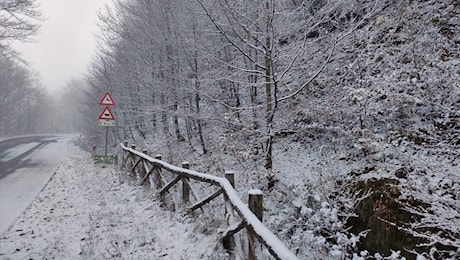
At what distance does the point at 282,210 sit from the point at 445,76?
4.34m

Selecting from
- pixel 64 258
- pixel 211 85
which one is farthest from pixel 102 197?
pixel 211 85

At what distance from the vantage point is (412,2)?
9938 mm

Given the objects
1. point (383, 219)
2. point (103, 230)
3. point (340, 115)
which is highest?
point (340, 115)

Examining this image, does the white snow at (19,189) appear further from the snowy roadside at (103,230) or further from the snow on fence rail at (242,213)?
the snow on fence rail at (242,213)

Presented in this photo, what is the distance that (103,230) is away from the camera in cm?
626

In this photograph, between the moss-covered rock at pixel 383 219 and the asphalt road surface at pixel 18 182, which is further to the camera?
the asphalt road surface at pixel 18 182

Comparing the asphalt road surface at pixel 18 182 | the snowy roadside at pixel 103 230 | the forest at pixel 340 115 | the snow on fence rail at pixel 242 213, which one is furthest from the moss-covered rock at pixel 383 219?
the asphalt road surface at pixel 18 182

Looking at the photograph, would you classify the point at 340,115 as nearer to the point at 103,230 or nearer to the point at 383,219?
the point at 383,219

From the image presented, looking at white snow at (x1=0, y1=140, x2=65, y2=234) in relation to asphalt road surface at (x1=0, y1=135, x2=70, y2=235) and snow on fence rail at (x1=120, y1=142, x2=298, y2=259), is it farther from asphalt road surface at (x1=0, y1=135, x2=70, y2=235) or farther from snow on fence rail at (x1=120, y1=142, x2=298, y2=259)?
snow on fence rail at (x1=120, y1=142, x2=298, y2=259)

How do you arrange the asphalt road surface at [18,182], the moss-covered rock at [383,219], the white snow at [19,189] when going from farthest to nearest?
the asphalt road surface at [18,182] < the white snow at [19,189] < the moss-covered rock at [383,219]

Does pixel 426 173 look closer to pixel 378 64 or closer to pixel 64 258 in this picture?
pixel 378 64

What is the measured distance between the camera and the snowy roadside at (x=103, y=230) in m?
5.14

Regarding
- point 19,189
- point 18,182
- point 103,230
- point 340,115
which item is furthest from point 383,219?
point 18,182

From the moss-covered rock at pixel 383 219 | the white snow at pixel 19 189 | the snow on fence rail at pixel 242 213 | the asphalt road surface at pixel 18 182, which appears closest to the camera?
the snow on fence rail at pixel 242 213
